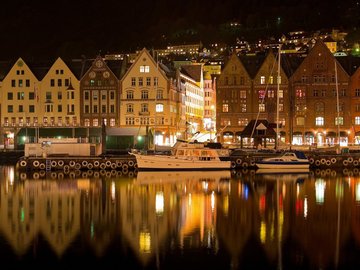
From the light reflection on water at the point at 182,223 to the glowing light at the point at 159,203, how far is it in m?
0.07

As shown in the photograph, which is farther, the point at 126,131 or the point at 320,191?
the point at 126,131

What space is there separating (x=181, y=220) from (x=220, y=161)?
33.9 meters

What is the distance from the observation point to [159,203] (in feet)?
142

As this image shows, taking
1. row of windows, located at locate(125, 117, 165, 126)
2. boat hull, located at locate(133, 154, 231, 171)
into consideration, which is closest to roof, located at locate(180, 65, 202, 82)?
row of windows, located at locate(125, 117, 165, 126)

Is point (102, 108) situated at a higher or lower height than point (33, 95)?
lower

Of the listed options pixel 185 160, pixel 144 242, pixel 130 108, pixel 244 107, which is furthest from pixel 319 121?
pixel 144 242

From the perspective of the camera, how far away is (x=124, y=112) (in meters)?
99.2

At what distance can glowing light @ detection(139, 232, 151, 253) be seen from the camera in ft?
92.6

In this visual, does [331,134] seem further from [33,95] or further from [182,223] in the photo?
[182,223]

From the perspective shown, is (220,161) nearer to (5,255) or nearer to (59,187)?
(59,187)

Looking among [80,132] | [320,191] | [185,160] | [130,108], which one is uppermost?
[130,108]

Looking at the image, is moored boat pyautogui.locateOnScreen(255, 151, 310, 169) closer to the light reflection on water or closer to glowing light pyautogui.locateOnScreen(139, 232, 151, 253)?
the light reflection on water

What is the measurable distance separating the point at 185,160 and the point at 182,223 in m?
33.8

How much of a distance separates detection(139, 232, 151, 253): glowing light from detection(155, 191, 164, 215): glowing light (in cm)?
728
